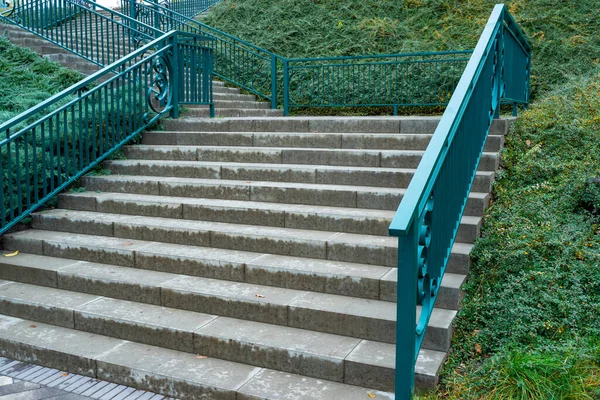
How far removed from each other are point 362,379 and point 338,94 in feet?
25.7

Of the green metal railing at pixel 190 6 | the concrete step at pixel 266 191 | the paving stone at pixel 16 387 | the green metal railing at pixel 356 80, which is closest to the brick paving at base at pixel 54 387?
the paving stone at pixel 16 387

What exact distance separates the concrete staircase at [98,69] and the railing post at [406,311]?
6.16m

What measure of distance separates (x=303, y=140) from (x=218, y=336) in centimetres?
310

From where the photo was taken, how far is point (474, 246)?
443 cm

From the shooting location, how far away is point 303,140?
650cm

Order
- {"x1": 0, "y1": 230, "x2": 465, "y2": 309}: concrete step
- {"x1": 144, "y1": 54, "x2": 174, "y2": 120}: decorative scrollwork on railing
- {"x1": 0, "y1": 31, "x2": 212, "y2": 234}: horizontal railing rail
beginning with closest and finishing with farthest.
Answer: {"x1": 0, "y1": 230, "x2": 465, "y2": 309}: concrete step → {"x1": 0, "y1": 31, "x2": 212, "y2": 234}: horizontal railing rail → {"x1": 144, "y1": 54, "x2": 174, "y2": 120}: decorative scrollwork on railing

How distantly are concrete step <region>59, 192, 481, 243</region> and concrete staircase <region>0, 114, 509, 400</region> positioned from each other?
0.01 meters

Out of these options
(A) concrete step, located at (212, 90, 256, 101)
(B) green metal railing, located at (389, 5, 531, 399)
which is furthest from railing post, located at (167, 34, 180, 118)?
(B) green metal railing, located at (389, 5, 531, 399)

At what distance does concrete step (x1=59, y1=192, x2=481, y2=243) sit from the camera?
479 cm

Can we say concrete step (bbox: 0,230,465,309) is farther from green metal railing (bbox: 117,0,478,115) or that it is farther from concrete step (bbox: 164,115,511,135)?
green metal railing (bbox: 117,0,478,115)

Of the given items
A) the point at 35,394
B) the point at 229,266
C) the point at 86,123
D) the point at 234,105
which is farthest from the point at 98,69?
the point at 35,394

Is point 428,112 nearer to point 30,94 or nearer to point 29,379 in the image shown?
point 30,94

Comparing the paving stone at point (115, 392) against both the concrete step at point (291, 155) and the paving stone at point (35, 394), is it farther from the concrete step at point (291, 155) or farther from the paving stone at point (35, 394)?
the concrete step at point (291, 155)

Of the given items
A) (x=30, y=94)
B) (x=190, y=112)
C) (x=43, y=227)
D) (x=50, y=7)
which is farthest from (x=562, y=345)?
(x=50, y=7)
